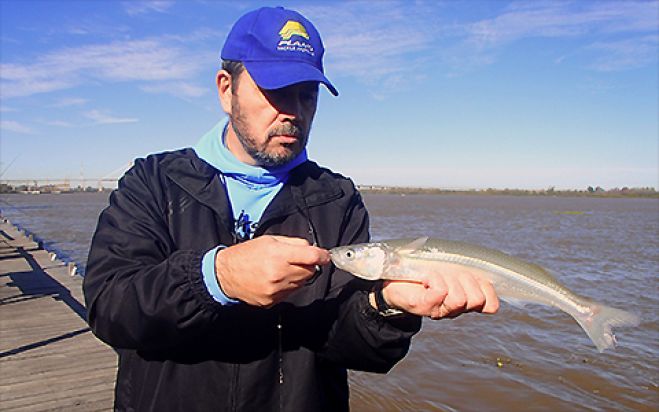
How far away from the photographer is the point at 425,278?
8.55 feet

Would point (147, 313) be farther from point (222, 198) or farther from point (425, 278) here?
point (425, 278)

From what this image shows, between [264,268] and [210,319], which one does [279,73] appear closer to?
[264,268]

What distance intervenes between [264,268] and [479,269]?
1.77 m

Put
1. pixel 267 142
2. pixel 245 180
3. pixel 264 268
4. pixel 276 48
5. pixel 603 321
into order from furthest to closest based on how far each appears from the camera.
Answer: pixel 603 321, pixel 245 180, pixel 267 142, pixel 276 48, pixel 264 268

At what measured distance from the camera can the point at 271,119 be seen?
2.66 metres

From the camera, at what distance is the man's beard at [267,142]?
105 inches

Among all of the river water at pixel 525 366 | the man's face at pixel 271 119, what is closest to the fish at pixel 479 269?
the man's face at pixel 271 119

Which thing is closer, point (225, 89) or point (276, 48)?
point (276, 48)

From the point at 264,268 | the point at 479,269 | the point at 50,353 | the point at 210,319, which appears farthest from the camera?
the point at 50,353

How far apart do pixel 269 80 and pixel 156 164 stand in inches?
27.6

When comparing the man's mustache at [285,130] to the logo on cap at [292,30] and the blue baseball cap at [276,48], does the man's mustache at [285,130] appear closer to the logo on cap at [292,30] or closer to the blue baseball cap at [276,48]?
the blue baseball cap at [276,48]

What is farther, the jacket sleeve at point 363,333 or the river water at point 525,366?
the river water at point 525,366

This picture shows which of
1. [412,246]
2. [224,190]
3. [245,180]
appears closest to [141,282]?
[224,190]

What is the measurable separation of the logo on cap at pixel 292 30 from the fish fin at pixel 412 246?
1267 millimetres
